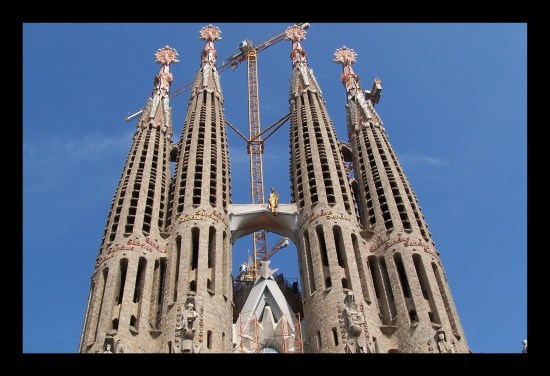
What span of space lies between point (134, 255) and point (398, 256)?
1276 cm

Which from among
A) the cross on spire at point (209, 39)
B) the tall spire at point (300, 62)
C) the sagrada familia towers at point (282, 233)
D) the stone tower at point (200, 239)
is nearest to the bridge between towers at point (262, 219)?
the sagrada familia towers at point (282, 233)

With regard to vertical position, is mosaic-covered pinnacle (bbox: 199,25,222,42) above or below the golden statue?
above

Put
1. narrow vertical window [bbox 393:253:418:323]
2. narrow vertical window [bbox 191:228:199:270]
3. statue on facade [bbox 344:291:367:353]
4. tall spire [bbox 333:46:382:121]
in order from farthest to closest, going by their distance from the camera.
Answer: tall spire [bbox 333:46:382:121] < narrow vertical window [bbox 191:228:199:270] < narrow vertical window [bbox 393:253:418:323] < statue on facade [bbox 344:291:367:353]

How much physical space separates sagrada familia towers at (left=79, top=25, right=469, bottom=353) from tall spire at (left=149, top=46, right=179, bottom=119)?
35cm

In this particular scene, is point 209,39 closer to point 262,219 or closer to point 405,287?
point 262,219

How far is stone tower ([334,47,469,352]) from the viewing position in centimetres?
3272

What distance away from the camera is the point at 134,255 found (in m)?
35.0

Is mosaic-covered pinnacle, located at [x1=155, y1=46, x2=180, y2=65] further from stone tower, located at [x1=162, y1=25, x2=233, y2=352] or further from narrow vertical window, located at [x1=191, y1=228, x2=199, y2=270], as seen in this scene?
narrow vertical window, located at [x1=191, y1=228, x2=199, y2=270]

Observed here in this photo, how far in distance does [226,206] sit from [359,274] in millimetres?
8613

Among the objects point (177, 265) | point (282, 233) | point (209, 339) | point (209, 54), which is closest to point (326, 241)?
point (282, 233)

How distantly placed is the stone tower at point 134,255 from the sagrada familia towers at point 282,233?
72 millimetres

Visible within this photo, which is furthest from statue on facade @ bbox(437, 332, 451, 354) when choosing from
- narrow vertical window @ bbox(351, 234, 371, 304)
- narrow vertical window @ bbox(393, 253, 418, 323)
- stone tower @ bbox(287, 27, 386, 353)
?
narrow vertical window @ bbox(351, 234, 371, 304)
